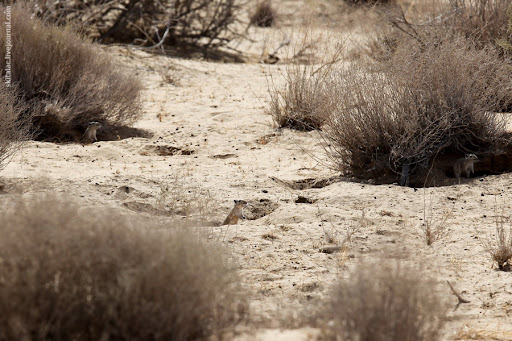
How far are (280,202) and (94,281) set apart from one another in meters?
3.08

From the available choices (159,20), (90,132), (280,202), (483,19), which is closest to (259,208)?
(280,202)

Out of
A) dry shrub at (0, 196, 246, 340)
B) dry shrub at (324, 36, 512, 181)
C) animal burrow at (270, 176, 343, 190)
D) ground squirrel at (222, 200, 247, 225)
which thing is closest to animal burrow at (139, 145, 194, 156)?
animal burrow at (270, 176, 343, 190)

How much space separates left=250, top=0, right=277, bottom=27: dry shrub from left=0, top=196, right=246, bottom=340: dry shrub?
12926mm

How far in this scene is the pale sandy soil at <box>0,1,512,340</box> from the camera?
394 cm

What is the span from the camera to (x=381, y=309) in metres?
2.61

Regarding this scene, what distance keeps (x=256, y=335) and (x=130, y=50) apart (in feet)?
33.1

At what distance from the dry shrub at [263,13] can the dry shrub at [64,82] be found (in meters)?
7.11

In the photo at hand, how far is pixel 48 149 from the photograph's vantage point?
23.4 feet

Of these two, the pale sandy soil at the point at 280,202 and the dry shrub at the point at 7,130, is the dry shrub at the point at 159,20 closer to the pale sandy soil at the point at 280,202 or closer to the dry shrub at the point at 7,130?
the pale sandy soil at the point at 280,202

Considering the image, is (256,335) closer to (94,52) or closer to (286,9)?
(94,52)

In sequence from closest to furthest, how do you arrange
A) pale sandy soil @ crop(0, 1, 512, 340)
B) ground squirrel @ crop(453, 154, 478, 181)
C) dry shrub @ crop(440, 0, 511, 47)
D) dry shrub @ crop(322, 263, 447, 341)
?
dry shrub @ crop(322, 263, 447, 341)
pale sandy soil @ crop(0, 1, 512, 340)
ground squirrel @ crop(453, 154, 478, 181)
dry shrub @ crop(440, 0, 511, 47)

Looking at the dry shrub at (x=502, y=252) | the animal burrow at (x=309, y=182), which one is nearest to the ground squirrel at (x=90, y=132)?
the animal burrow at (x=309, y=182)

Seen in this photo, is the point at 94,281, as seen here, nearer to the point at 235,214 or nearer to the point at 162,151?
the point at 235,214

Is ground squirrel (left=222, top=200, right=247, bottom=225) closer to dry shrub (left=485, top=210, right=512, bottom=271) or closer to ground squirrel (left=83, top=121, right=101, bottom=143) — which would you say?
dry shrub (left=485, top=210, right=512, bottom=271)
